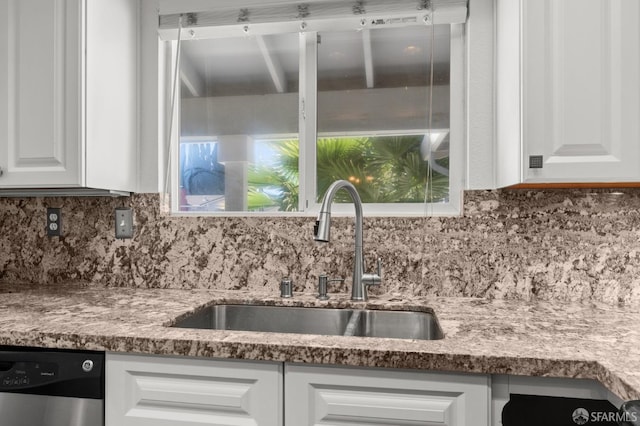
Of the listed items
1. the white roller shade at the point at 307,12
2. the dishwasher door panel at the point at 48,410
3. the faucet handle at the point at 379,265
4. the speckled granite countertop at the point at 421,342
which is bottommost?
the dishwasher door panel at the point at 48,410

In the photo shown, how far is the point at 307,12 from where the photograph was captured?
176 cm

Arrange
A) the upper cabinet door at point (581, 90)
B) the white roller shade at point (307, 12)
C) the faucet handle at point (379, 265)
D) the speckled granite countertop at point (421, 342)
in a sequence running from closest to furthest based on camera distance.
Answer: the speckled granite countertop at point (421, 342) < the upper cabinet door at point (581, 90) < the faucet handle at point (379, 265) < the white roller shade at point (307, 12)

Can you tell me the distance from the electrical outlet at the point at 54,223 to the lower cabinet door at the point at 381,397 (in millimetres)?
1361

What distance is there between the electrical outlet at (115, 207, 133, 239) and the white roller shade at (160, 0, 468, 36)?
0.78 meters

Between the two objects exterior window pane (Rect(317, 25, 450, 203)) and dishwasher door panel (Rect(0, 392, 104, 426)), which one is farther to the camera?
exterior window pane (Rect(317, 25, 450, 203))

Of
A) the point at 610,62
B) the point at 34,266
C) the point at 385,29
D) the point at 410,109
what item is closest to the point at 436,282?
the point at 410,109

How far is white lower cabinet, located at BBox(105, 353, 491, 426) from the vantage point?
100cm

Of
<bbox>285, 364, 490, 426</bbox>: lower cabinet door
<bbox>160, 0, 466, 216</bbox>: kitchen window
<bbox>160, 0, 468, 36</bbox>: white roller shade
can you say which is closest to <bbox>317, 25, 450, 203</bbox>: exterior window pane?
<bbox>160, 0, 466, 216</bbox>: kitchen window

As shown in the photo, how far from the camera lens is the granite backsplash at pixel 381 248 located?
1.57 m

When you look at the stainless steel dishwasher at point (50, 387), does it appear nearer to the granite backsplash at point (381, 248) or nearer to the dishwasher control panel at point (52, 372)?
the dishwasher control panel at point (52, 372)

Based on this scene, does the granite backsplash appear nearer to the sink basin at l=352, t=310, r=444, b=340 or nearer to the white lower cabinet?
the sink basin at l=352, t=310, r=444, b=340

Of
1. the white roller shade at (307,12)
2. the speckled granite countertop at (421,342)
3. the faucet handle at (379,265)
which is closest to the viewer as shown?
the speckled granite countertop at (421,342)

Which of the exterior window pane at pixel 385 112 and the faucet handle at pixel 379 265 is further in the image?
the exterior window pane at pixel 385 112

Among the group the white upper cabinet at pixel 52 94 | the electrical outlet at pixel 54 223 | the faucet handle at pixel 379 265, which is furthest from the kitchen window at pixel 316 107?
the electrical outlet at pixel 54 223
